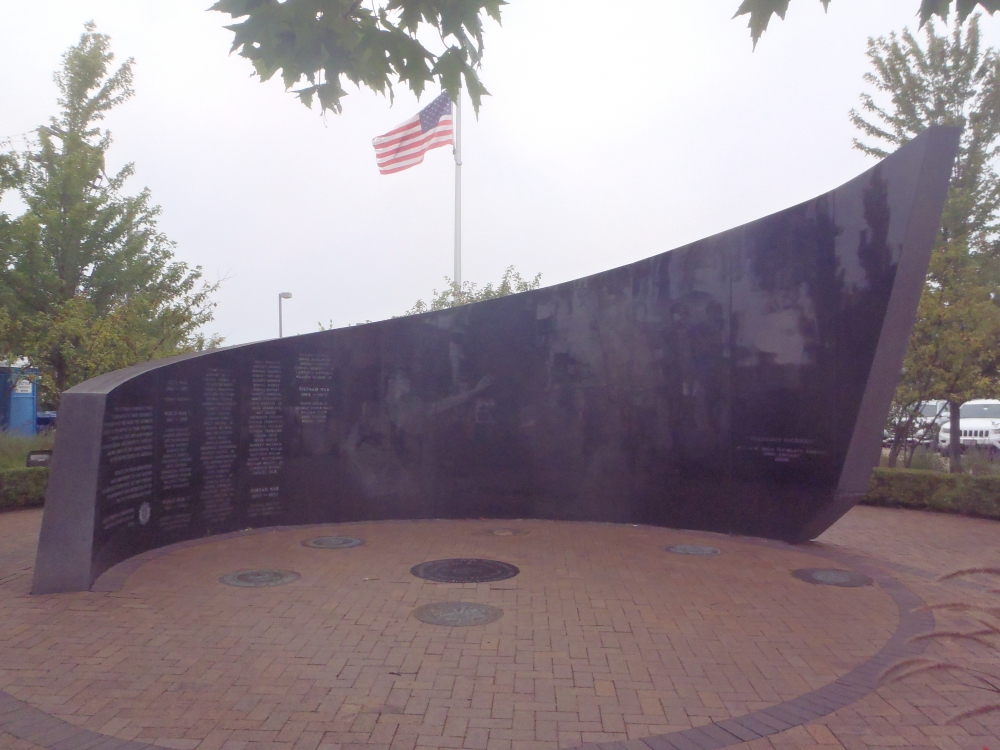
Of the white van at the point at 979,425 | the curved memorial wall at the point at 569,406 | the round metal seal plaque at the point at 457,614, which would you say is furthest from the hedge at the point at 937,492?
the white van at the point at 979,425

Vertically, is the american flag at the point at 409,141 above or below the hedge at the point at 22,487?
above

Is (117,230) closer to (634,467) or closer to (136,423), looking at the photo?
(136,423)

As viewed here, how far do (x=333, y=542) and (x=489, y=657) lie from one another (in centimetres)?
450

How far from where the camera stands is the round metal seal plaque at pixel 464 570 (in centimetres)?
769

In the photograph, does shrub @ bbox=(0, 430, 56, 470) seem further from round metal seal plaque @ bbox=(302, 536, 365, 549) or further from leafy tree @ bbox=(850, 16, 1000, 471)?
leafy tree @ bbox=(850, 16, 1000, 471)

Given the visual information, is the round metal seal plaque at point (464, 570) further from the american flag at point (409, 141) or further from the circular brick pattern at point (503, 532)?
the american flag at point (409, 141)

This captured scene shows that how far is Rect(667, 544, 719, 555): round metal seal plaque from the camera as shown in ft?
29.6

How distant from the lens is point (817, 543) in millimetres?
9734

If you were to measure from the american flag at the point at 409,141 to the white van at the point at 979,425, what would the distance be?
2187 centimetres

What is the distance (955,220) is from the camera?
17156 millimetres

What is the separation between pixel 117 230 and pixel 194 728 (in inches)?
703

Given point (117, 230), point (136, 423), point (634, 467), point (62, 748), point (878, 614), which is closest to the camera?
point (62, 748)

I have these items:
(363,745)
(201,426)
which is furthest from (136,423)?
(363,745)

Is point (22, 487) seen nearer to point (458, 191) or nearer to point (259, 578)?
point (259, 578)
